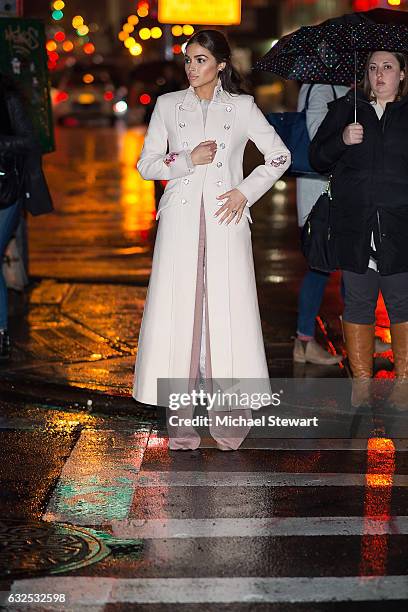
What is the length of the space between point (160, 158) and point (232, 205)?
44 centimetres

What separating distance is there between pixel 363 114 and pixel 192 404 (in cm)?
194

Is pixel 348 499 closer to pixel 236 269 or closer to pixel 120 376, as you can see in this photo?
pixel 236 269

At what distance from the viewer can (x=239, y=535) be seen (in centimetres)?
572

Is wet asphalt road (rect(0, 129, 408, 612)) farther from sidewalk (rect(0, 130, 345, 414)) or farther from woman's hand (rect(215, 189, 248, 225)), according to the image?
woman's hand (rect(215, 189, 248, 225))

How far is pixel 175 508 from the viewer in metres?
6.10

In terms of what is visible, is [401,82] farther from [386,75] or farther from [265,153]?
[265,153]

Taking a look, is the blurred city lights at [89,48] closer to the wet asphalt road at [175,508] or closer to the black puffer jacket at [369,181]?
the wet asphalt road at [175,508]

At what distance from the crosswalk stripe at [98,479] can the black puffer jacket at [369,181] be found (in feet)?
5.38

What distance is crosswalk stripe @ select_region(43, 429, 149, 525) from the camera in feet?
19.7

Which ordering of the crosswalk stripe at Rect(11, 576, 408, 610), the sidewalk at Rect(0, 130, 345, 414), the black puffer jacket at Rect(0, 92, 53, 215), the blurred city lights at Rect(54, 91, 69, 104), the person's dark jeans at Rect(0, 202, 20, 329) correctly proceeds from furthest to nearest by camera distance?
the blurred city lights at Rect(54, 91, 69, 104)
the person's dark jeans at Rect(0, 202, 20, 329)
the black puffer jacket at Rect(0, 92, 53, 215)
the sidewalk at Rect(0, 130, 345, 414)
the crosswalk stripe at Rect(11, 576, 408, 610)


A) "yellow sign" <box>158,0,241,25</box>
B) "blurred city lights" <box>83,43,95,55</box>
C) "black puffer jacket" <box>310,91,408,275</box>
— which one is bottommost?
"blurred city lights" <box>83,43,95,55</box>

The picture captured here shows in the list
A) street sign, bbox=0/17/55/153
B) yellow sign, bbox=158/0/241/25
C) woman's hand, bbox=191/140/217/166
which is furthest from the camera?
yellow sign, bbox=158/0/241/25

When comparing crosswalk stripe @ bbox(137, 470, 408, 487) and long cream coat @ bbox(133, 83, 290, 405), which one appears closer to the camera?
crosswalk stripe @ bbox(137, 470, 408, 487)

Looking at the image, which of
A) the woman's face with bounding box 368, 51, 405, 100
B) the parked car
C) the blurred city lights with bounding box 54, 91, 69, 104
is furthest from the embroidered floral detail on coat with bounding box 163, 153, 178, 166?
the blurred city lights with bounding box 54, 91, 69, 104
